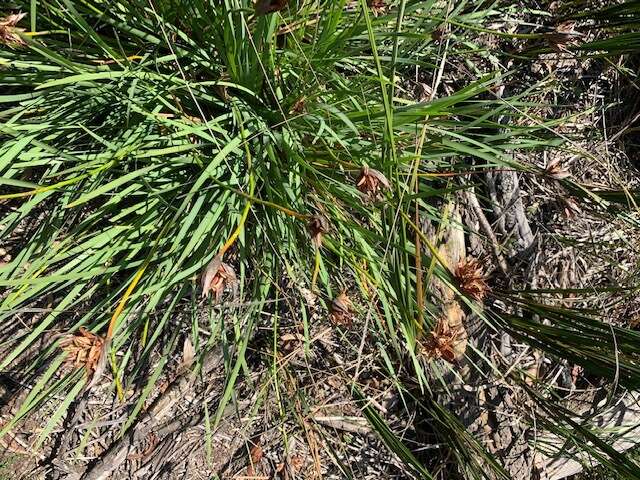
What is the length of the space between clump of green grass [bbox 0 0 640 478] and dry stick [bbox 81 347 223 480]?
8.2 inches

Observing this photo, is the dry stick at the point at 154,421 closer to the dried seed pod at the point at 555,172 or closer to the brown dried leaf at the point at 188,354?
the brown dried leaf at the point at 188,354

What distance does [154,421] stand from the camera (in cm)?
147

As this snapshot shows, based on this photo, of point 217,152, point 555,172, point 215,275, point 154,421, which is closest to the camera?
point 215,275

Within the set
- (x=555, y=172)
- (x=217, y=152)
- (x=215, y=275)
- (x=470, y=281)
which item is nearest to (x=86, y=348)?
(x=215, y=275)

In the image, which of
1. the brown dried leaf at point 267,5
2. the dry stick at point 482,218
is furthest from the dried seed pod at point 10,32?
the dry stick at point 482,218

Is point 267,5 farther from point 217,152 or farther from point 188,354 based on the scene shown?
point 188,354

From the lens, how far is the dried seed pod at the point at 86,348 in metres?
0.84

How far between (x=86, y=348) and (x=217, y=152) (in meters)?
0.49

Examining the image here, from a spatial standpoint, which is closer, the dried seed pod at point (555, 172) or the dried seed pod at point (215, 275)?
the dried seed pod at point (215, 275)

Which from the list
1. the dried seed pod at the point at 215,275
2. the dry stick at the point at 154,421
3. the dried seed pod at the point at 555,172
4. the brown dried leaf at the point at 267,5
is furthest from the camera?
the dry stick at the point at 154,421

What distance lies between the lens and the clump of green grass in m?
1.10

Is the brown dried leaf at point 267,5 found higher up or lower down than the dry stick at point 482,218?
higher up

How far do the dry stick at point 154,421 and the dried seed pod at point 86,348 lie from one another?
607 millimetres

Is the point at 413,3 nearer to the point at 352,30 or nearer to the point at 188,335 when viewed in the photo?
the point at 352,30
